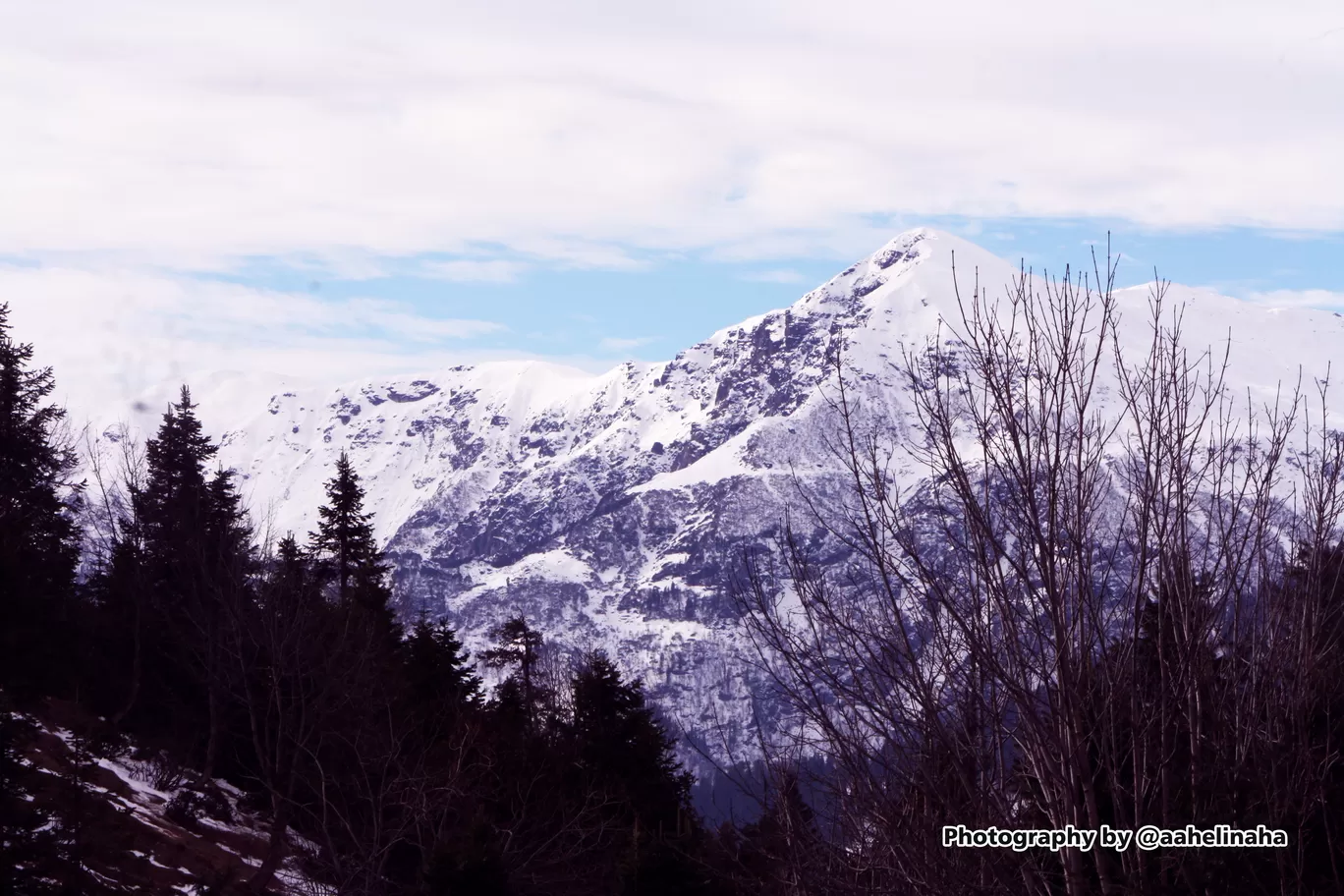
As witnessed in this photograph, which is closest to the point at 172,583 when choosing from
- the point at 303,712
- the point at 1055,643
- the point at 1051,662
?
the point at 303,712

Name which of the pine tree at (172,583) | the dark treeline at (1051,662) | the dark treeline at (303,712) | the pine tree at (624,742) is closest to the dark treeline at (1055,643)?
the dark treeline at (1051,662)

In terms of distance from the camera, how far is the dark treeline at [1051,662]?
Result: 725cm

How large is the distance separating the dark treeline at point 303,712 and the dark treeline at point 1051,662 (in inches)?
398

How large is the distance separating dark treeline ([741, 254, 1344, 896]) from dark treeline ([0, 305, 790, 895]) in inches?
398

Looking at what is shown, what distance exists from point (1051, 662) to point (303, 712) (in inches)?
671

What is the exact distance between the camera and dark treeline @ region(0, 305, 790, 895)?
18703 millimetres

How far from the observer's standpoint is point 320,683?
25500 mm

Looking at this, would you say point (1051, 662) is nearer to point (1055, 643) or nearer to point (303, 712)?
point (1055, 643)

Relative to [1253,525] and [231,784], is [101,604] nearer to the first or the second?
[231,784]

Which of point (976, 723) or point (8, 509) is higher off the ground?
point (8, 509)

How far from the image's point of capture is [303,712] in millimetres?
21641

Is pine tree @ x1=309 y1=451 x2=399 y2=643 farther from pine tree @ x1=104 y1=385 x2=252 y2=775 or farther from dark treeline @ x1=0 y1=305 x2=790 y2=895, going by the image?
pine tree @ x1=104 y1=385 x2=252 y2=775

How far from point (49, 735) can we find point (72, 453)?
1017 centimetres

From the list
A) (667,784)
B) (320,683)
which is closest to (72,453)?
(320,683)
